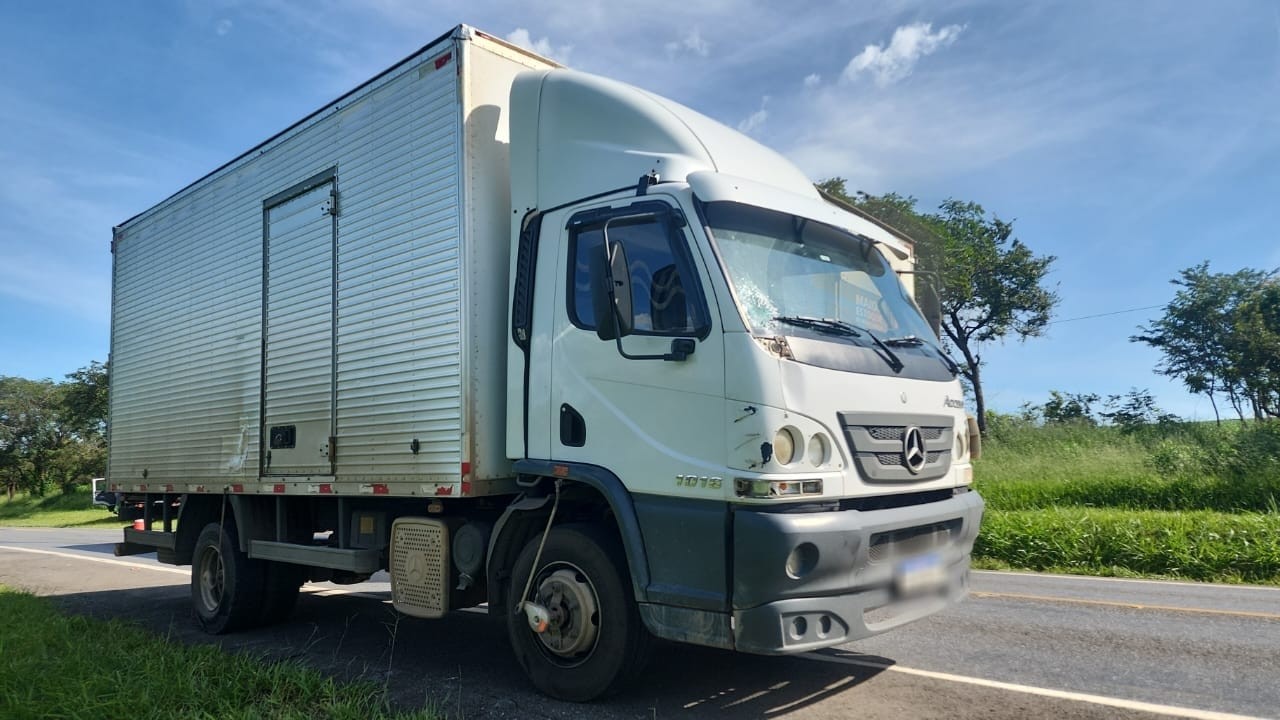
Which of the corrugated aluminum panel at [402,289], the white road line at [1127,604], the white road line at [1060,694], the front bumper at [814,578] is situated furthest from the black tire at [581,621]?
the white road line at [1127,604]

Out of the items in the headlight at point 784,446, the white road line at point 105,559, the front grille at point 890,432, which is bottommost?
the white road line at point 105,559

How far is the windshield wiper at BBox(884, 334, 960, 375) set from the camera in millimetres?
5270

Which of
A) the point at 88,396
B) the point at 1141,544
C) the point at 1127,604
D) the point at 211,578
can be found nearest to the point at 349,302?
the point at 211,578

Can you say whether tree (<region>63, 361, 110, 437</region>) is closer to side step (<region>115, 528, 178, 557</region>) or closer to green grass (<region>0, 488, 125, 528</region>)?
green grass (<region>0, 488, 125, 528</region>)

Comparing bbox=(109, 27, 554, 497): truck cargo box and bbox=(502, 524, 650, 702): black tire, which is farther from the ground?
bbox=(109, 27, 554, 497): truck cargo box

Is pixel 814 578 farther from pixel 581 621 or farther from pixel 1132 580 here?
pixel 1132 580

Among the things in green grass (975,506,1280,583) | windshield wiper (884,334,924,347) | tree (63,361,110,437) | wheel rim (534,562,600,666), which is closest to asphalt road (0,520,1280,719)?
wheel rim (534,562,600,666)

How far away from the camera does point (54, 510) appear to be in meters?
43.4

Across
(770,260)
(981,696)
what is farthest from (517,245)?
(981,696)

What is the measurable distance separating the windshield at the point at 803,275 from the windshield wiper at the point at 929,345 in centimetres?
5

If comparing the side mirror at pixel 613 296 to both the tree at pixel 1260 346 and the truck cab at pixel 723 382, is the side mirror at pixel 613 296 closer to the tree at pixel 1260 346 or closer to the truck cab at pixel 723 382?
the truck cab at pixel 723 382

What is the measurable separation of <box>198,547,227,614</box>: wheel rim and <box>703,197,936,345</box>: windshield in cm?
594

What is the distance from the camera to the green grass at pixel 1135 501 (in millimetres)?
10414

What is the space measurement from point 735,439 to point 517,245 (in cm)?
217
